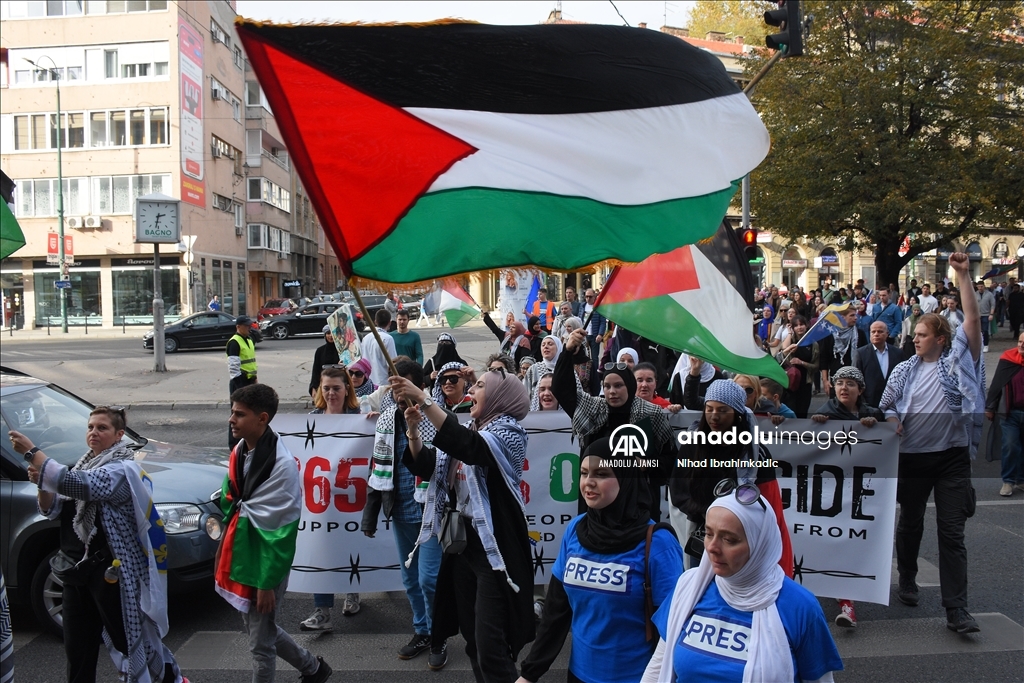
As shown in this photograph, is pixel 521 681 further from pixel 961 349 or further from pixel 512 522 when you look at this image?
pixel 961 349

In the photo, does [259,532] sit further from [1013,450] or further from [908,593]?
[1013,450]

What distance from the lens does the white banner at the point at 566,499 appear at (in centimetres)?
570

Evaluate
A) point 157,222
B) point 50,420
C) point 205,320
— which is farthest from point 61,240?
point 50,420

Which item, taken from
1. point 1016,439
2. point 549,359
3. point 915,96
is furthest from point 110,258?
point 1016,439

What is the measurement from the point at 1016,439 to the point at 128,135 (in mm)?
44141

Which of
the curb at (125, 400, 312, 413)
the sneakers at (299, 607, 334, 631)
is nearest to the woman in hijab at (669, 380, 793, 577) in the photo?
the sneakers at (299, 607, 334, 631)

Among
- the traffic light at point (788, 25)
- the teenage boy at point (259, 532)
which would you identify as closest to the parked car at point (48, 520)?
the teenage boy at point (259, 532)

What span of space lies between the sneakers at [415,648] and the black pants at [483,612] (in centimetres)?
128

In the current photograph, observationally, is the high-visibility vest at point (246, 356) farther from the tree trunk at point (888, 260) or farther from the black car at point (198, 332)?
the tree trunk at point (888, 260)

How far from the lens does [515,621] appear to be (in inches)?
155

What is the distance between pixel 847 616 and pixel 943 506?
0.94 m

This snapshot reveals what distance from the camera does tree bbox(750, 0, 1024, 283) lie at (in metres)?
25.4

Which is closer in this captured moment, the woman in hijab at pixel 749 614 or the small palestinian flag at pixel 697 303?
the woman in hijab at pixel 749 614

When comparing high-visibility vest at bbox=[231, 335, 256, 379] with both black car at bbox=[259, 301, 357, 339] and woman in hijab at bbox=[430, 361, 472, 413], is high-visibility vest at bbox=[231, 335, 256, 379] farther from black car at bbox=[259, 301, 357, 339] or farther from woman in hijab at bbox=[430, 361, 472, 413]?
black car at bbox=[259, 301, 357, 339]
